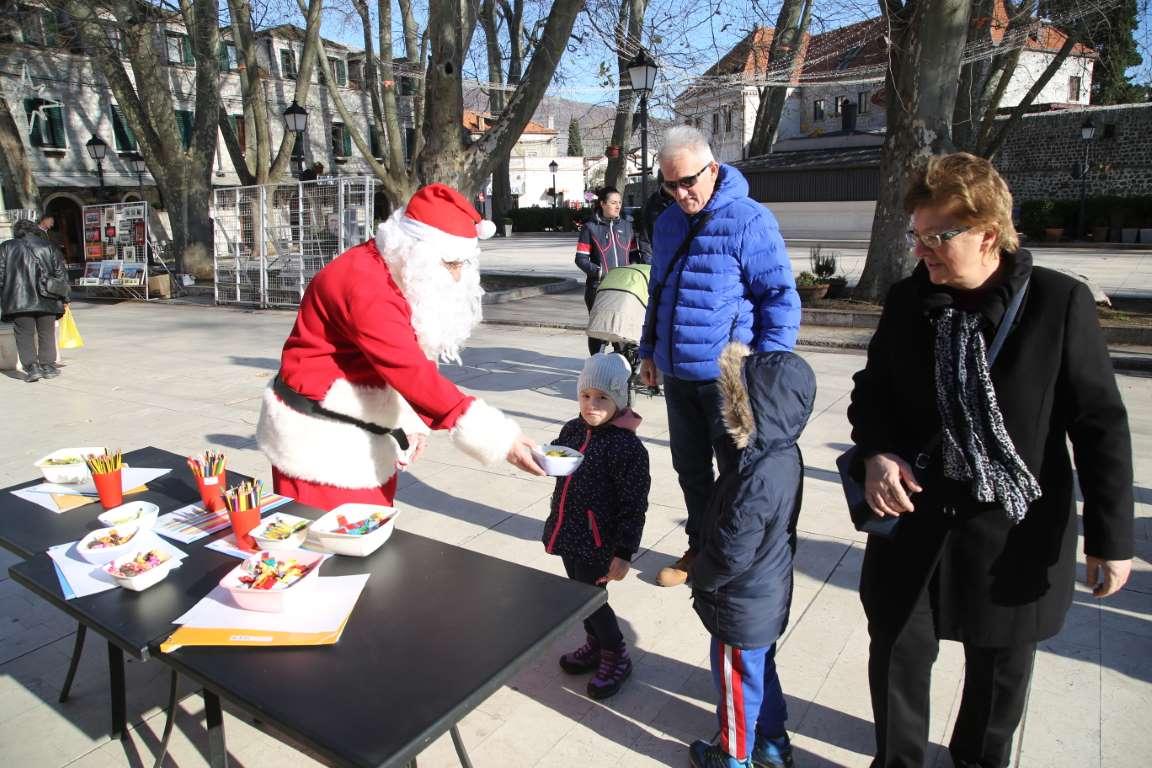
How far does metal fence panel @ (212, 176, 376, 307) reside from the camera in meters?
12.5

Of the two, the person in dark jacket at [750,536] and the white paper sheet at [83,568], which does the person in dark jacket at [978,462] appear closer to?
the person in dark jacket at [750,536]

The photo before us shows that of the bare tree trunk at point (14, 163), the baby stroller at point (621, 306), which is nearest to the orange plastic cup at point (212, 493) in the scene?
the baby stroller at point (621, 306)

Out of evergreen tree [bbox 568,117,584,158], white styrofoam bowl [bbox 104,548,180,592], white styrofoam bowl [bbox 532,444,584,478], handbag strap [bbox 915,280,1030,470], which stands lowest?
white styrofoam bowl [bbox 104,548,180,592]

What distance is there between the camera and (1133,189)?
2598 centimetres

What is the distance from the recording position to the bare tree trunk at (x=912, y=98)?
8.78 metres

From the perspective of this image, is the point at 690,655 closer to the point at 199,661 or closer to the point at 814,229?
the point at 199,661

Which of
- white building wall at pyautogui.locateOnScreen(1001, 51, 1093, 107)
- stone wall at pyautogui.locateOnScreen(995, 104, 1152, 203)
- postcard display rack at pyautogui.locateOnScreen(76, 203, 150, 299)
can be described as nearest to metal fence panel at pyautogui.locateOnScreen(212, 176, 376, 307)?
postcard display rack at pyautogui.locateOnScreen(76, 203, 150, 299)

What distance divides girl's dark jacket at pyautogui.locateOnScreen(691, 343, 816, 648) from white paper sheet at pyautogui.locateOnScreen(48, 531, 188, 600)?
1479 millimetres

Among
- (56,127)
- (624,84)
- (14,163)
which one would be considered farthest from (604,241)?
(56,127)

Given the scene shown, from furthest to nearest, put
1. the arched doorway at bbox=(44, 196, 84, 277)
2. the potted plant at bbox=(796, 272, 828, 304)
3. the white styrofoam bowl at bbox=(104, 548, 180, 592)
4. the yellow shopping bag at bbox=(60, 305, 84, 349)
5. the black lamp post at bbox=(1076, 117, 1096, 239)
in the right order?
1. the arched doorway at bbox=(44, 196, 84, 277)
2. the black lamp post at bbox=(1076, 117, 1096, 239)
3. the potted plant at bbox=(796, 272, 828, 304)
4. the yellow shopping bag at bbox=(60, 305, 84, 349)
5. the white styrofoam bowl at bbox=(104, 548, 180, 592)

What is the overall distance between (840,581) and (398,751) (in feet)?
8.72

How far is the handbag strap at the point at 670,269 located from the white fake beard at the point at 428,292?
48.3 inches

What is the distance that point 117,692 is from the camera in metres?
2.49

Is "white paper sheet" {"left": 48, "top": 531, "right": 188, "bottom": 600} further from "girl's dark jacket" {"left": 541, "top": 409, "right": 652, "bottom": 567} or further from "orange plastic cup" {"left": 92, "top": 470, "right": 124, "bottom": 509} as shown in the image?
"girl's dark jacket" {"left": 541, "top": 409, "right": 652, "bottom": 567}
